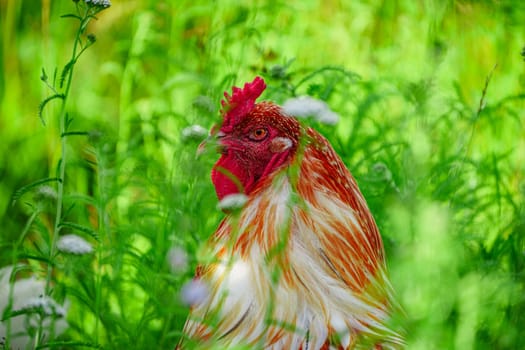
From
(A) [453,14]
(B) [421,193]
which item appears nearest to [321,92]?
(B) [421,193]

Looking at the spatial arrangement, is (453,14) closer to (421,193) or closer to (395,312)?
(421,193)

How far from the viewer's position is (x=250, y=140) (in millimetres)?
2090

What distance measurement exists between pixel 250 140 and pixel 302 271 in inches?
14.6

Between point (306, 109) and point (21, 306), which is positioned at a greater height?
point (306, 109)

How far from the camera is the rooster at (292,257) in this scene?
6.18 ft

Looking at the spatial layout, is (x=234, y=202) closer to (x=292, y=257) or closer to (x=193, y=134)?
(x=292, y=257)

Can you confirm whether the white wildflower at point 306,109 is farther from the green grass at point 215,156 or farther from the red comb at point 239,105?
the green grass at point 215,156

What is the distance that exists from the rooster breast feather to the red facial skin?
4 centimetres

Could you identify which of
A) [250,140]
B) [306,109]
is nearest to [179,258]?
[250,140]

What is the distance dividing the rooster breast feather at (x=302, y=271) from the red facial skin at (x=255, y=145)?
0.04 m

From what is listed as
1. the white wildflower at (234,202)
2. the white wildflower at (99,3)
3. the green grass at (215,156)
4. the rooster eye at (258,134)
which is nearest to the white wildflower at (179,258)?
the green grass at (215,156)

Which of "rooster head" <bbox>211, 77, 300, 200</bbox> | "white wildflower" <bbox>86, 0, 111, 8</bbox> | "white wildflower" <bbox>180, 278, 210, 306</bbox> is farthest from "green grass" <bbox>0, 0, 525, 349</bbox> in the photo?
"white wildflower" <bbox>86, 0, 111, 8</bbox>

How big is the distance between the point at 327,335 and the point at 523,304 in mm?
796

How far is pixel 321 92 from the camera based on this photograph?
2.99 metres
